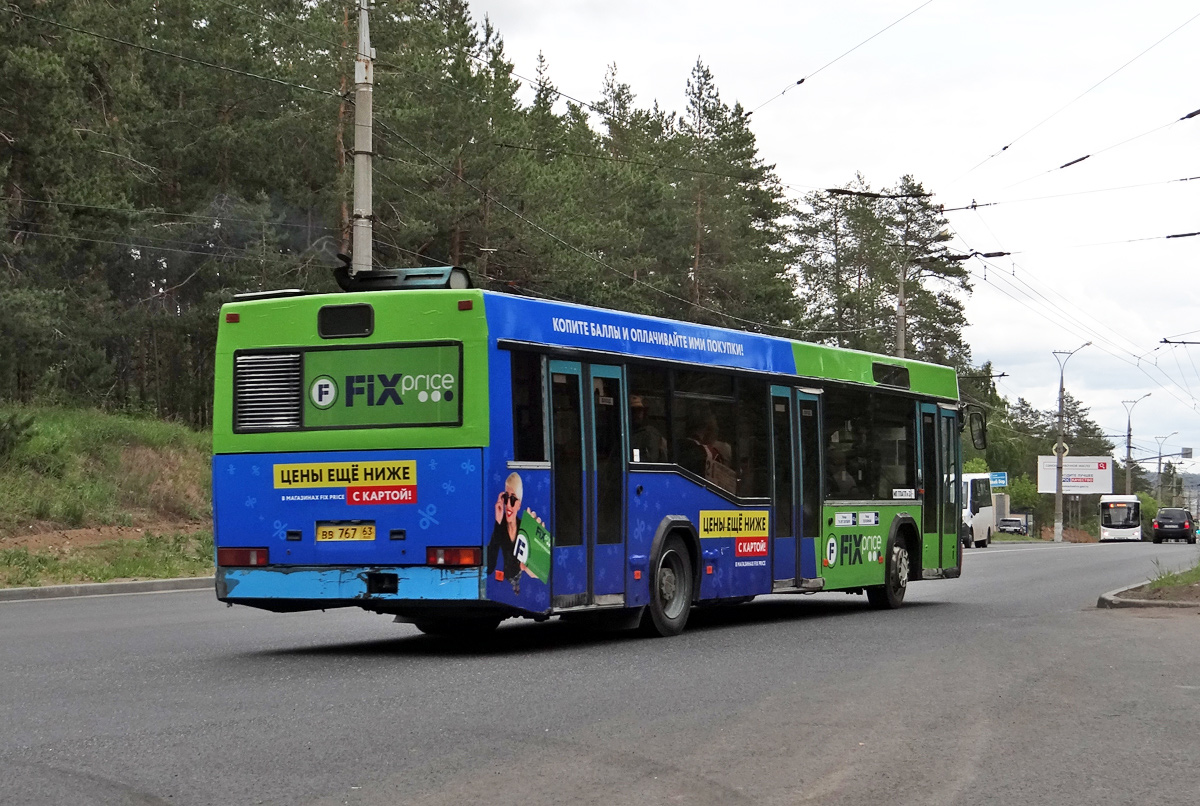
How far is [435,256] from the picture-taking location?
4450 centimetres

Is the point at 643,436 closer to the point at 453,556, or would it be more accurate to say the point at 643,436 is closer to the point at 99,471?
the point at 453,556

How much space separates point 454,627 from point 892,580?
6734mm

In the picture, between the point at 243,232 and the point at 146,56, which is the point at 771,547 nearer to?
the point at 243,232

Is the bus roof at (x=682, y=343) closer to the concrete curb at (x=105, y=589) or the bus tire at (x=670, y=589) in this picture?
the bus tire at (x=670, y=589)

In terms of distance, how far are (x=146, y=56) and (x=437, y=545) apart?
122ft

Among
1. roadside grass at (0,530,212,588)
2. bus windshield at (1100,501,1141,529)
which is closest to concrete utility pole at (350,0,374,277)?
roadside grass at (0,530,212,588)

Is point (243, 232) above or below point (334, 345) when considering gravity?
above

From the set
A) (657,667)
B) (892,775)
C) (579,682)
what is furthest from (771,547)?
(892,775)

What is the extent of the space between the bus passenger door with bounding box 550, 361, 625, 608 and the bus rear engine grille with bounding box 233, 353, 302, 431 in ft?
6.95

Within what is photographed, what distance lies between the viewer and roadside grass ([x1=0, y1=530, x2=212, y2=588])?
74.2 feet

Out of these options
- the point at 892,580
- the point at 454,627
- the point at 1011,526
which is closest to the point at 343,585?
the point at 454,627

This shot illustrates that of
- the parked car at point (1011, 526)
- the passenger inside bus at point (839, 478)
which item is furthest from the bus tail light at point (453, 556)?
the parked car at point (1011, 526)

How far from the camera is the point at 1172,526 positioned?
81438 mm

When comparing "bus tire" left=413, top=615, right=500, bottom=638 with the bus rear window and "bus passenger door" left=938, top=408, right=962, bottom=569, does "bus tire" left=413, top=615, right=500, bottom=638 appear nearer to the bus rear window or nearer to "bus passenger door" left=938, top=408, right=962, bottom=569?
the bus rear window
